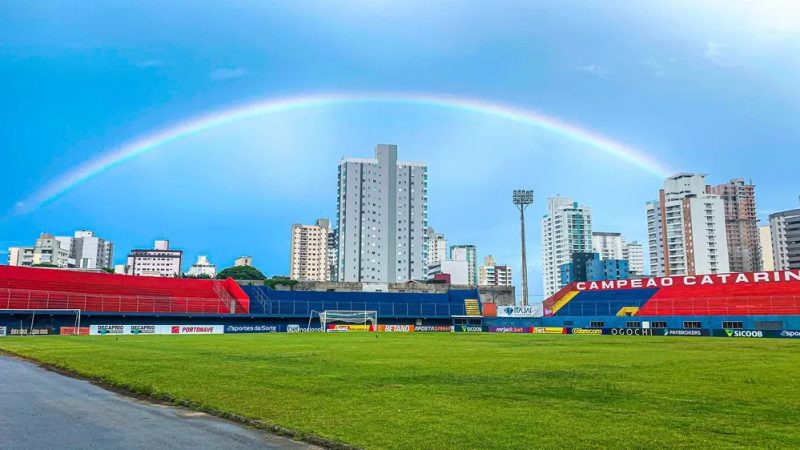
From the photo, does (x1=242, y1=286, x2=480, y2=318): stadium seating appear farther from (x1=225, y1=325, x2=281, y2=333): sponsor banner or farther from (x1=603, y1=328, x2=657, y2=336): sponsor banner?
(x1=603, y1=328, x2=657, y2=336): sponsor banner

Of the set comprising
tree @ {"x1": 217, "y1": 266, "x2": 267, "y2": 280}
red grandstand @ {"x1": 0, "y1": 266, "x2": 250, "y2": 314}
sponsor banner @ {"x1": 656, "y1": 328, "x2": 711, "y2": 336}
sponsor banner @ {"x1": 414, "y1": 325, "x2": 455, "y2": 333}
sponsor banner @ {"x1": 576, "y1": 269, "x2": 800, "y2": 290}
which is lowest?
sponsor banner @ {"x1": 414, "y1": 325, "x2": 455, "y2": 333}

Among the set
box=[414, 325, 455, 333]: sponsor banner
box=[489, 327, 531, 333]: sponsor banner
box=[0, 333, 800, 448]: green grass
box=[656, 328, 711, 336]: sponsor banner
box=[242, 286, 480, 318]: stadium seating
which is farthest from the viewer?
box=[414, 325, 455, 333]: sponsor banner

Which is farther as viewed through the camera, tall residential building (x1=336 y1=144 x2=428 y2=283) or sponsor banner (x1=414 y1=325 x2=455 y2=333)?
tall residential building (x1=336 y1=144 x2=428 y2=283)

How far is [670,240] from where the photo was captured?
192625 mm

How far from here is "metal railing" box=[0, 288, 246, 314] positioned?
214 feet

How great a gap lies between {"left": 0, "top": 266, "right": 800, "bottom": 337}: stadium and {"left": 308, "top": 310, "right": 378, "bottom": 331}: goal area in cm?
17

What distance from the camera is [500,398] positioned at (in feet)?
45.6

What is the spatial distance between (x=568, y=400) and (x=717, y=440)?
14.5 ft

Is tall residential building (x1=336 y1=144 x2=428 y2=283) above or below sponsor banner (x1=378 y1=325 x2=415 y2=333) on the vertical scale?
above

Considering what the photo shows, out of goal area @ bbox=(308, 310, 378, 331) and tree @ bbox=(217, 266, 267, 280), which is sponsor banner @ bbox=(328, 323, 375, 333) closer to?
goal area @ bbox=(308, 310, 378, 331)

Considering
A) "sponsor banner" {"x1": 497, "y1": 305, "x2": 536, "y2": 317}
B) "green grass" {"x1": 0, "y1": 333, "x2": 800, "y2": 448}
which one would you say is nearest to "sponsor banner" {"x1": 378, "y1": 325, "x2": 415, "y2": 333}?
"sponsor banner" {"x1": 497, "y1": 305, "x2": 536, "y2": 317}

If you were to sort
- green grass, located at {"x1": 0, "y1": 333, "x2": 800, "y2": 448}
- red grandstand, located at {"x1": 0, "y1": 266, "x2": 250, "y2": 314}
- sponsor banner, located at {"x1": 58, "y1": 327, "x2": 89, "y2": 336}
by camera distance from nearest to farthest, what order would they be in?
green grass, located at {"x1": 0, "y1": 333, "x2": 800, "y2": 448} → sponsor banner, located at {"x1": 58, "y1": 327, "x2": 89, "y2": 336} → red grandstand, located at {"x1": 0, "y1": 266, "x2": 250, "y2": 314}

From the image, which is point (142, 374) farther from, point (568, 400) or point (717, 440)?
point (717, 440)

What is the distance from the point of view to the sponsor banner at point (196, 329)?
72156 millimetres
